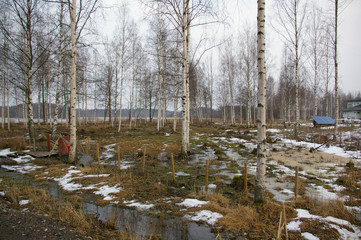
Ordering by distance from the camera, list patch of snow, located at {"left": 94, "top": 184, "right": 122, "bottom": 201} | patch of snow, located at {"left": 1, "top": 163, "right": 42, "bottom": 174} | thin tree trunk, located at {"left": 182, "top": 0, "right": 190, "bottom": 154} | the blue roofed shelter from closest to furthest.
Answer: patch of snow, located at {"left": 94, "top": 184, "right": 122, "bottom": 201}
patch of snow, located at {"left": 1, "top": 163, "right": 42, "bottom": 174}
thin tree trunk, located at {"left": 182, "top": 0, "right": 190, "bottom": 154}
the blue roofed shelter

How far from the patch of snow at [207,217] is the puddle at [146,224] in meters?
0.15

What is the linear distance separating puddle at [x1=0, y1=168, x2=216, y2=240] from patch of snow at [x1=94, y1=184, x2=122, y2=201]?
1.53ft

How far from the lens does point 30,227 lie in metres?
3.52

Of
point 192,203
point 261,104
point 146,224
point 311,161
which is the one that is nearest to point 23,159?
point 146,224

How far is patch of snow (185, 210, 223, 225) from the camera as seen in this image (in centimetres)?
417

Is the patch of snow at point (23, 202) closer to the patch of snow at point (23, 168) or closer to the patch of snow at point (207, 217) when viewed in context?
the patch of snow at point (23, 168)

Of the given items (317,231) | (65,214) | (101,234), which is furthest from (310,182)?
(65,214)

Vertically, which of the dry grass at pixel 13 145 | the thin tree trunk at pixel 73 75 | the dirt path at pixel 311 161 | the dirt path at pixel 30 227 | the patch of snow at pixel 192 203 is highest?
the thin tree trunk at pixel 73 75

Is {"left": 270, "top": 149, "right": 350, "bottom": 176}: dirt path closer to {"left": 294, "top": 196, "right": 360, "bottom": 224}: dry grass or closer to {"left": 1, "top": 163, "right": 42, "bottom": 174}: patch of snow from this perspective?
{"left": 294, "top": 196, "right": 360, "bottom": 224}: dry grass

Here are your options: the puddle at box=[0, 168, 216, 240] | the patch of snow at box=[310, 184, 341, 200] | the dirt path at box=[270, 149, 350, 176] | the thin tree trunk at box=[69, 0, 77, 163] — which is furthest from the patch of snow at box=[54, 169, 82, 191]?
the dirt path at box=[270, 149, 350, 176]

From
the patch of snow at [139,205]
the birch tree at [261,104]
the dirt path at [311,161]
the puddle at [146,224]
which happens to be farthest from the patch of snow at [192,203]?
the dirt path at [311,161]

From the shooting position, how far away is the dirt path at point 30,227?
3.28 m

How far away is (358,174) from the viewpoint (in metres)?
7.12

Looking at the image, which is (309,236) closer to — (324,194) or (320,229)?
(320,229)
